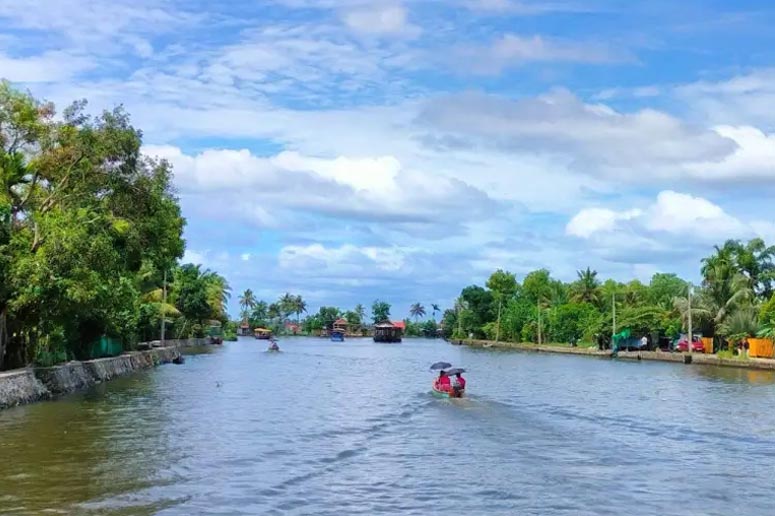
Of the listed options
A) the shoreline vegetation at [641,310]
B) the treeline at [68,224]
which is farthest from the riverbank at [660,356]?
the treeline at [68,224]

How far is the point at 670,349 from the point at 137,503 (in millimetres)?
66434

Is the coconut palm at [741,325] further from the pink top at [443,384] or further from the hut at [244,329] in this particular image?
the hut at [244,329]

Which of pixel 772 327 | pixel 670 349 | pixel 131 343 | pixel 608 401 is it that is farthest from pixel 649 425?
pixel 670 349

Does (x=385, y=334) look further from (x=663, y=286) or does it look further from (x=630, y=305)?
(x=630, y=305)

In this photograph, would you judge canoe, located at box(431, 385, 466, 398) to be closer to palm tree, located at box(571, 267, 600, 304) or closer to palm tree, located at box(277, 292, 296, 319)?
palm tree, located at box(571, 267, 600, 304)

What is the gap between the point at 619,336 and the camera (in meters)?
76.8

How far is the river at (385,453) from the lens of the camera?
13.6 metres

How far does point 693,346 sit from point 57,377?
53.1 m

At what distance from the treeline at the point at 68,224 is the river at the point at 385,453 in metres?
3.27

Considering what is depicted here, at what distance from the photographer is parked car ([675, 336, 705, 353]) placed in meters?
66.8

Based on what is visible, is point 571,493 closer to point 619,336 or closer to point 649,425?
point 649,425

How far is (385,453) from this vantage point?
18750 mm

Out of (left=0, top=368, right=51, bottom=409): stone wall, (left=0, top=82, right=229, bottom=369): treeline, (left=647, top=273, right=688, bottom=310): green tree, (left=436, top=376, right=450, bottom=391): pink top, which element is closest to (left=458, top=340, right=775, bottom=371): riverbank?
(left=647, top=273, right=688, bottom=310): green tree

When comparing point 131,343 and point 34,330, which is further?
point 131,343
